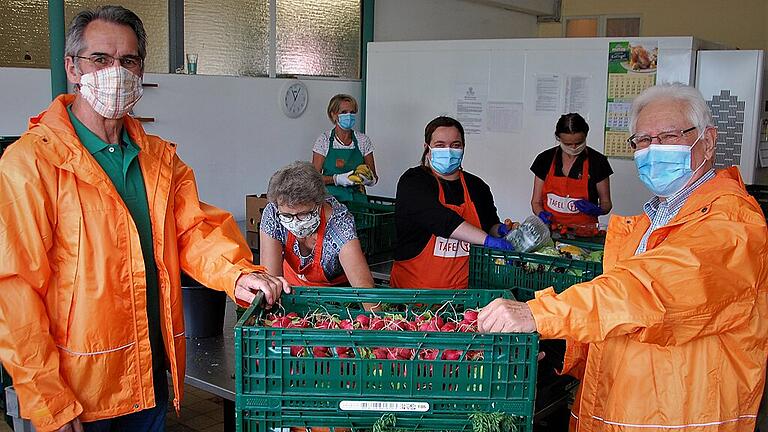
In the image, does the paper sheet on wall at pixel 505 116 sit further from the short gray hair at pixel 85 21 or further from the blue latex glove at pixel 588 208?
the short gray hair at pixel 85 21

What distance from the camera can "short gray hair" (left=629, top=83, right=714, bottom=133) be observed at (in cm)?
188

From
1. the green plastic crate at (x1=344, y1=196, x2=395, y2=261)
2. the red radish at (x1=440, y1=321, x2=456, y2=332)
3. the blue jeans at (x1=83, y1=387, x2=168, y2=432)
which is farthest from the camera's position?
the green plastic crate at (x1=344, y1=196, x2=395, y2=261)

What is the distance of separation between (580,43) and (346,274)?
3.91 meters

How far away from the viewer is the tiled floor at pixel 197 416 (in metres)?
3.70

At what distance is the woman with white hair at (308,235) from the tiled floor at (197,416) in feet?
4.15

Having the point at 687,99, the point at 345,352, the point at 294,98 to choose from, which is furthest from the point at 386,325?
the point at 294,98

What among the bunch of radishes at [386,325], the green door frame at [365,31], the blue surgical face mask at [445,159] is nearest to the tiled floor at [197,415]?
the blue surgical face mask at [445,159]

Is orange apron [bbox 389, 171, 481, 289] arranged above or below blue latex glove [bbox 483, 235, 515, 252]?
below

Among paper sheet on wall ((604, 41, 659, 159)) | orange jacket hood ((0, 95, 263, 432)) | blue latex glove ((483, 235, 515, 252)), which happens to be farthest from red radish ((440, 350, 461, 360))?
paper sheet on wall ((604, 41, 659, 159))

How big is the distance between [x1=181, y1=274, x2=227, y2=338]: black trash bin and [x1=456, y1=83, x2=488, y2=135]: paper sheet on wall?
13.5 ft

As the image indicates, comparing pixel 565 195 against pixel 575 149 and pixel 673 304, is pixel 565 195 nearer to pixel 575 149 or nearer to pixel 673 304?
pixel 575 149

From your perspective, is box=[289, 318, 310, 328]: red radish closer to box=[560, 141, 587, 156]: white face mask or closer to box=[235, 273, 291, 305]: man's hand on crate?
box=[235, 273, 291, 305]: man's hand on crate

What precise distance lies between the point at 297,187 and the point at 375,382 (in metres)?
1.25

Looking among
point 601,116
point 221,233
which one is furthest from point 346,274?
point 601,116
